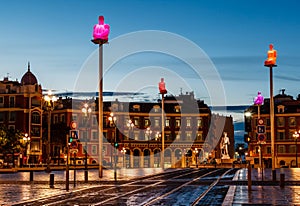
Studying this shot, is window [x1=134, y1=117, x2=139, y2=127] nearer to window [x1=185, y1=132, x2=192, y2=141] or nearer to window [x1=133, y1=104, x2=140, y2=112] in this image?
window [x1=133, y1=104, x2=140, y2=112]

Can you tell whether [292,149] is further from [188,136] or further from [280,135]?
[188,136]

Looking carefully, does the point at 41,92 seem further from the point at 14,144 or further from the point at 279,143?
the point at 279,143

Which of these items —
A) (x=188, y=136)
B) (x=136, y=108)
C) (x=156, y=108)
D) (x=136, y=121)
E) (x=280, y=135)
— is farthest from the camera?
(x=156, y=108)

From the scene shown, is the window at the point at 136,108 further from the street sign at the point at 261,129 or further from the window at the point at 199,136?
the street sign at the point at 261,129

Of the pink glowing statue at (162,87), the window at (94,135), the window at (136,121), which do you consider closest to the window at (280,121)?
the window at (136,121)

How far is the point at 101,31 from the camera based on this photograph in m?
44.8

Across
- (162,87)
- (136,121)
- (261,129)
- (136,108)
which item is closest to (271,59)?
(261,129)

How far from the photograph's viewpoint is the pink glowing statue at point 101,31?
4466 cm

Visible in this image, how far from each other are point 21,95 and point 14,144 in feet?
73.7

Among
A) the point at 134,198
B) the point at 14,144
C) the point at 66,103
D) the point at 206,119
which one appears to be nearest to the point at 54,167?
the point at 14,144

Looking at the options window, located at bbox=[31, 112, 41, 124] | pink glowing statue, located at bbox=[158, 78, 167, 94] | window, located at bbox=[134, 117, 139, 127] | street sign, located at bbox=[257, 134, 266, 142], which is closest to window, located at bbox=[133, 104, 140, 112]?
window, located at bbox=[134, 117, 139, 127]

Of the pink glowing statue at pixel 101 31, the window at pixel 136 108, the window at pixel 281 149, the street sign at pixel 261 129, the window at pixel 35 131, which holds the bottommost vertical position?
the window at pixel 281 149

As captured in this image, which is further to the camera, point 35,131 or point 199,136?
point 199,136

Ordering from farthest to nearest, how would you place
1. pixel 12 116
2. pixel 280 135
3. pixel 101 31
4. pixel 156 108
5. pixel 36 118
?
pixel 156 108, pixel 280 135, pixel 36 118, pixel 12 116, pixel 101 31
